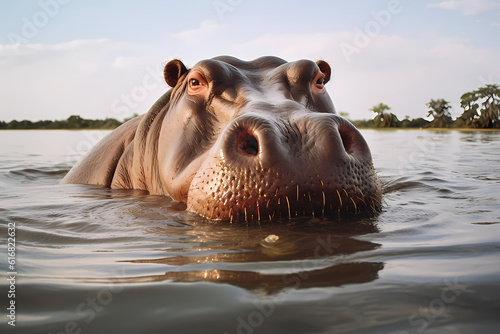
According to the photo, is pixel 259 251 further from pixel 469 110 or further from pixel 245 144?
pixel 469 110

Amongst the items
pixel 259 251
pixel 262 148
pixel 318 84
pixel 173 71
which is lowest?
pixel 259 251

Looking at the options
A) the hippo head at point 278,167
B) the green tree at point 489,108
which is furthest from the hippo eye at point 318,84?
the green tree at point 489,108

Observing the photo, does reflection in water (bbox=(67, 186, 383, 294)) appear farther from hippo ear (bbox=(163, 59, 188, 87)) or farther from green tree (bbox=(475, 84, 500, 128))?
green tree (bbox=(475, 84, 500, 128))

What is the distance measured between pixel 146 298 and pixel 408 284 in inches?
35.0

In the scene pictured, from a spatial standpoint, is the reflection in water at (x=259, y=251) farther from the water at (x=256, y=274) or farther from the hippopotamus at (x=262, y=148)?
the hippopotamus at (x=262, y=148)

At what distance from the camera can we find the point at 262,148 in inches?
109

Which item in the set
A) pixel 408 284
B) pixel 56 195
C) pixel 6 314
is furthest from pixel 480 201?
pixel 56 195

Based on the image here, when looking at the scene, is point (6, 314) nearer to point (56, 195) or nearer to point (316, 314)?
point (316, 314)

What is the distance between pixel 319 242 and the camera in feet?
7.71

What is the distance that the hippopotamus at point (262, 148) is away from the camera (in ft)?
9.20

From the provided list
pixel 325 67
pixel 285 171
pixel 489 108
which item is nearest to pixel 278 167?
pixel 285 171

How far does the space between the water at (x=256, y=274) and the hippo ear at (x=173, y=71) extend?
1.85m

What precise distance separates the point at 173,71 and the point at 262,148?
8.12 feet

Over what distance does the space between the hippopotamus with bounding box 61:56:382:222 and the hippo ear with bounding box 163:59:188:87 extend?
0.26 meters
